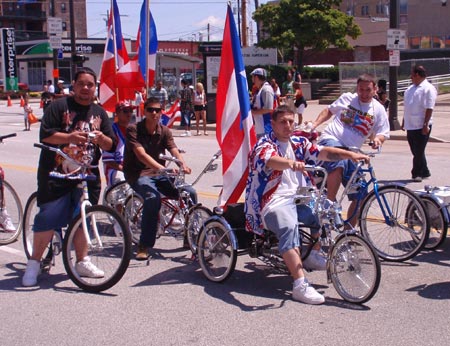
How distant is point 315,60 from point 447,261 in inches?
2102

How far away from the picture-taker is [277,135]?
5648 millimetres

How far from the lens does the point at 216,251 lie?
600 centimetres

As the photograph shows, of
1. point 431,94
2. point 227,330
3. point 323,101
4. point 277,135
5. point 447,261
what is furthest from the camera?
point 323,101

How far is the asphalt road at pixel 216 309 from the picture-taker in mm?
4695

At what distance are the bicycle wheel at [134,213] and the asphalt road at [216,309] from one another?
375 millimetres

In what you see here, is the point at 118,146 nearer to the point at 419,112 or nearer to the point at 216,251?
the point at 216,251

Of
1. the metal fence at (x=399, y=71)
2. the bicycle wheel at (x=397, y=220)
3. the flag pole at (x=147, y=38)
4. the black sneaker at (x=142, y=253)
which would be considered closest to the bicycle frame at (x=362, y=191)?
the bicycle wheel at (x=397, y=220)

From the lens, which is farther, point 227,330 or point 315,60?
point 315,60

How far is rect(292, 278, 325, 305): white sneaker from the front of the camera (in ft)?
17.3

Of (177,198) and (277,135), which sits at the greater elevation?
(277,135)

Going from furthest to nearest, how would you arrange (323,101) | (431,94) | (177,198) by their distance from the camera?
(323,101)
(431,94)
(177,198)

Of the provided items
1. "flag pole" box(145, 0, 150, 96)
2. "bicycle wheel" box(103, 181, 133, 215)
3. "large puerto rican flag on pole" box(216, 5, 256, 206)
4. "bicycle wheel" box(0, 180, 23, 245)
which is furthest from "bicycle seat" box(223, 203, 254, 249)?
"flag pole" box(145, 0, 150, 96)

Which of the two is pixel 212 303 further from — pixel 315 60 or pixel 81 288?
pixel 315 60

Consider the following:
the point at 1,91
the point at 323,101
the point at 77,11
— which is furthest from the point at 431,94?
the point at 77,11
